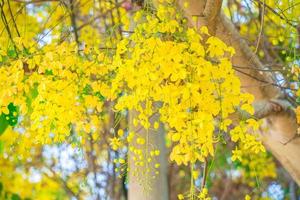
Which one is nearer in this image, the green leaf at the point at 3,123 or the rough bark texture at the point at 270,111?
the green leaf at the point at 3,123

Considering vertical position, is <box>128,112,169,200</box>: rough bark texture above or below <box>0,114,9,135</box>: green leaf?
below

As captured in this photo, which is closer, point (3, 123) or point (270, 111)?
point (3, 123)

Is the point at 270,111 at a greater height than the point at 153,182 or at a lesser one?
greater

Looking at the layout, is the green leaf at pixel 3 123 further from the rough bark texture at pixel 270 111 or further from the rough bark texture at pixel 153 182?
the rough bark texture at pixel 270 111

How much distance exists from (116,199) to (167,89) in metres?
1.45

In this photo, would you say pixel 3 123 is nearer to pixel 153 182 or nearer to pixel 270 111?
pixel 153 182

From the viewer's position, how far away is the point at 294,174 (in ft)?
5.10

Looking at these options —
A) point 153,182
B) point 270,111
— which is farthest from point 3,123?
point 270,111

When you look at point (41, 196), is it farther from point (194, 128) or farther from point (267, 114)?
point (194, 128)

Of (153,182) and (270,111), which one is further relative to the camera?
(270,111)

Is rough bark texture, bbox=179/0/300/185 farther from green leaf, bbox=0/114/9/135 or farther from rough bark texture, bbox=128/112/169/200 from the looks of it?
green leaf, bbox=0/114/9/135

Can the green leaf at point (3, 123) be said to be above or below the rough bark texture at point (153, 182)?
above

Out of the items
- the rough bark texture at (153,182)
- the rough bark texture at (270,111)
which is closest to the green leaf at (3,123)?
the rough bark texture at (153,182)

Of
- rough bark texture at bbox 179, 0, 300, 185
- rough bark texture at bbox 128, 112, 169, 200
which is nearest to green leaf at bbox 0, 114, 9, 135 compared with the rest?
rough bark texture at bbox 128, 112, 169, 200
